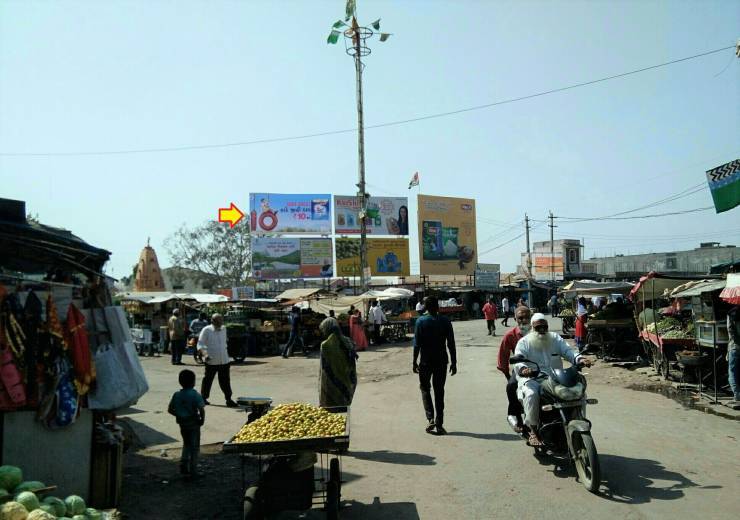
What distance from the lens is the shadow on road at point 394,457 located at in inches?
279

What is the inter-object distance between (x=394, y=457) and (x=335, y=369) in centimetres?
131

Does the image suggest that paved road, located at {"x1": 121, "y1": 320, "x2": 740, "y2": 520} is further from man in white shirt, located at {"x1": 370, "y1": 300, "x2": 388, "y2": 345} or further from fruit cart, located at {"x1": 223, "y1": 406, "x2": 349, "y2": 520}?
man in white shirt, located at {"x1": 370, "y1": 300, "x2": 388, "y2": 345}

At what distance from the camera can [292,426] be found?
5309 millimetres

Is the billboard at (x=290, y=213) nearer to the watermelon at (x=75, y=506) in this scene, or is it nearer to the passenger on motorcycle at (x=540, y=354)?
the passenger on motorcycle at (x=540, y=354)

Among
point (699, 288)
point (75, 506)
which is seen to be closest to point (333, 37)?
point (699, 288)

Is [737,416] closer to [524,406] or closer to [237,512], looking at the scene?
[524,406]

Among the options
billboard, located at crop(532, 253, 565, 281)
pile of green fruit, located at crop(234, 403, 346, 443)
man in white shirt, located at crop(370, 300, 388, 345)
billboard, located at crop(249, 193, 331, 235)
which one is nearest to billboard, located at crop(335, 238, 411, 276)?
billboard, located at crop(249, 193, 331, 235)

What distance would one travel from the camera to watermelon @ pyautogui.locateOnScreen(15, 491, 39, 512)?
4.15 meters

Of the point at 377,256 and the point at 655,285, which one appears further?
the point at 377,256

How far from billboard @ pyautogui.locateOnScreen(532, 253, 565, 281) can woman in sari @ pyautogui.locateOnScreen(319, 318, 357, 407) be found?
64.5 meters

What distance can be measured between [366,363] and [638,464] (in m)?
13.4

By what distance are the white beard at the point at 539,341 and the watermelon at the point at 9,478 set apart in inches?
210

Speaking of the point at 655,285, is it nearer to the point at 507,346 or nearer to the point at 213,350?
the point at 507,346

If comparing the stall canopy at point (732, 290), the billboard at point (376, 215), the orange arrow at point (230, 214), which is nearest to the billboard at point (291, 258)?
the billboard at point (376, 215)
